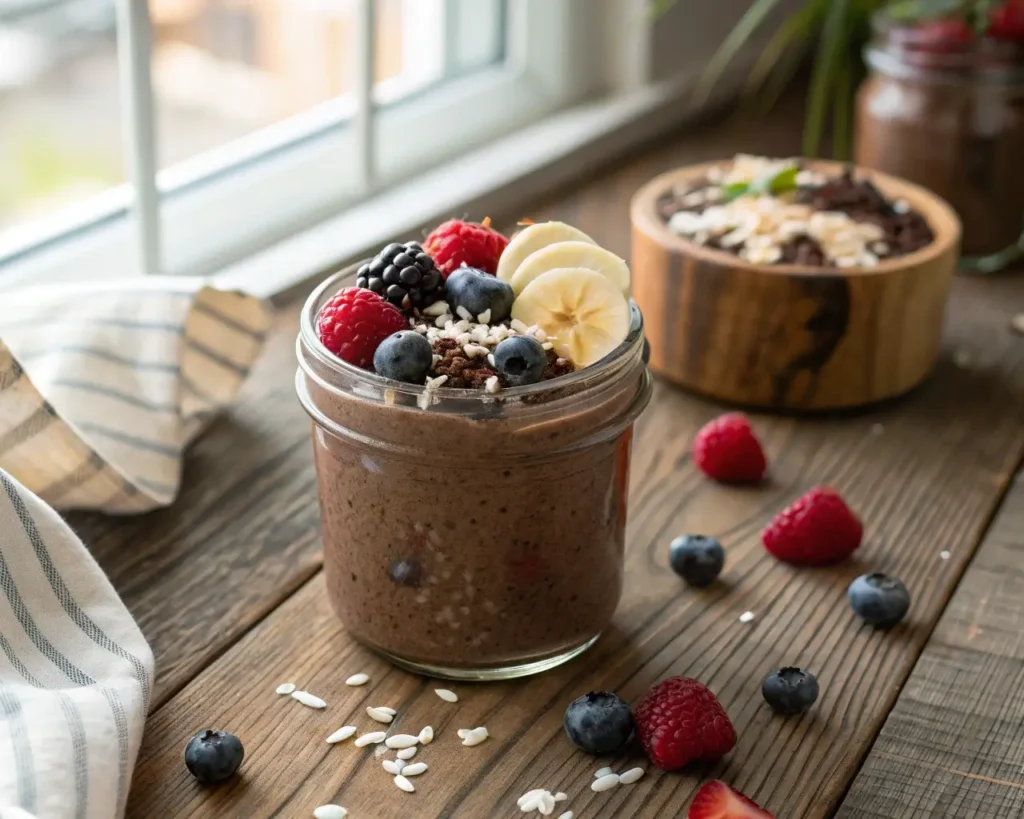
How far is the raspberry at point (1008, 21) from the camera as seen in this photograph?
4.90ft

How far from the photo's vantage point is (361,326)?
0.84m

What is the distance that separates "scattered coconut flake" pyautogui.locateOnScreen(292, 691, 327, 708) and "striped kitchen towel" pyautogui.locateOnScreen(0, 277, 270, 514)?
0.24 m

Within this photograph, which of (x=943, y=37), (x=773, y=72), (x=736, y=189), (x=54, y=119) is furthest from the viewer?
(x=54, y=119)

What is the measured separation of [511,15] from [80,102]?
3.88 feet

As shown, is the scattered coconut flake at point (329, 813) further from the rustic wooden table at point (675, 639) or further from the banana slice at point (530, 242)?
the banana slice at point (530, 242)

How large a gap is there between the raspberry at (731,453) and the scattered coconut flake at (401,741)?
16.0 inches

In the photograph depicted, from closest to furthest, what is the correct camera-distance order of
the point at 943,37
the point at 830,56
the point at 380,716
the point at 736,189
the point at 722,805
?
the point at 722,805
the point at 380,716
the point at 736,189
the point at 943,37
the point at 830,56

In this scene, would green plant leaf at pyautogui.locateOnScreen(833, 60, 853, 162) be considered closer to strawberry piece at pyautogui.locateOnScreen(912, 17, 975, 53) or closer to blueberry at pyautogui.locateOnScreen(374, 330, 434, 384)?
strawberry piece at pyautogui.locateOnScreen(912, 17, 975, 53)

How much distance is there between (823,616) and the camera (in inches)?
38.9

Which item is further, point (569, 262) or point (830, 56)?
point (830, 56)

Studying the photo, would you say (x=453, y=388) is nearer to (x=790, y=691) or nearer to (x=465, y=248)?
(x=465, y=248)

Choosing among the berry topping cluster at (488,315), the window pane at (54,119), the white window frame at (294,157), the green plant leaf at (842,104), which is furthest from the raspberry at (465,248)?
the window pane at (54,119)

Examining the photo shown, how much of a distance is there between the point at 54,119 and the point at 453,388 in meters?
2.05

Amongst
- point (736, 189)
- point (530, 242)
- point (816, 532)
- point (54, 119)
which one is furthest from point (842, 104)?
point (54, 119)
